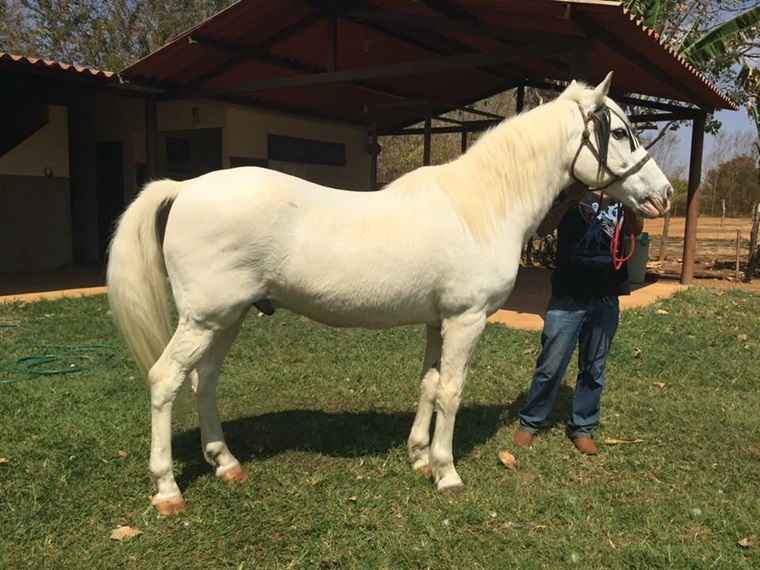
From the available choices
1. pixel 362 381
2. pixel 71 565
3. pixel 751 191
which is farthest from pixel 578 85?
pixel 751 191

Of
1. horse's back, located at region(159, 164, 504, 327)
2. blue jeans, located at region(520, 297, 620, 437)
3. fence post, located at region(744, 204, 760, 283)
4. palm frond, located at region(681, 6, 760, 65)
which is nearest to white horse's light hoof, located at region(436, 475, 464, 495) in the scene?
blue jeans, located at region(520, 297, 620, 437)

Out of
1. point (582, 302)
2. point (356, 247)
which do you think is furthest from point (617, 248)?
point (356, 247)

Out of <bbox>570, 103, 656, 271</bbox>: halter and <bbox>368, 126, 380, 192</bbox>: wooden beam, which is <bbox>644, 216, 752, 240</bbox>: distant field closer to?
<bbox>368, 126, 380, 192</bbox>: wooden beam

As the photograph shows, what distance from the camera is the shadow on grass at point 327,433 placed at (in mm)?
3455

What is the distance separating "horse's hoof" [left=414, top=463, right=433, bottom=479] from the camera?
3213mm

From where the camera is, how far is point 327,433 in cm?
375

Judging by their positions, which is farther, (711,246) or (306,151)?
(711,246)

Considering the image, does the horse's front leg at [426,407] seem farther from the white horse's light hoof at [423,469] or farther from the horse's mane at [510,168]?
the horse's mane at [510,168]

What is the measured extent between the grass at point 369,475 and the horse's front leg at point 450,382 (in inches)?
5.1

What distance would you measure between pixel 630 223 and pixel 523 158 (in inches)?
35.6

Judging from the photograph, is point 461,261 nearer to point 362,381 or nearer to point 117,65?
point 362,381

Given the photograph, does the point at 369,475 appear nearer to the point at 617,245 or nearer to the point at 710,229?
the point at 617,245

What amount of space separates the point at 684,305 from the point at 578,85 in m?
5.74

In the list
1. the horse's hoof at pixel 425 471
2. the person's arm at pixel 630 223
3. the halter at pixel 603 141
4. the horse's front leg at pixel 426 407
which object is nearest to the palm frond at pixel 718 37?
the person's arm at pixel 630 223
